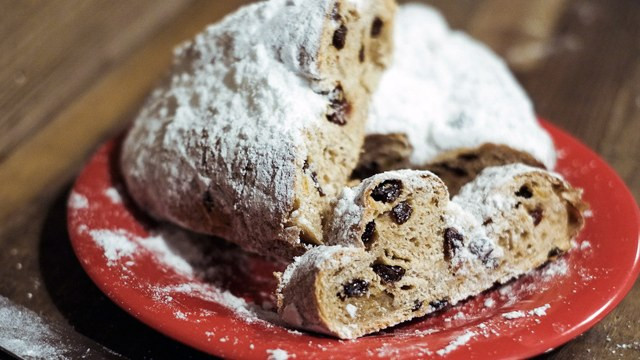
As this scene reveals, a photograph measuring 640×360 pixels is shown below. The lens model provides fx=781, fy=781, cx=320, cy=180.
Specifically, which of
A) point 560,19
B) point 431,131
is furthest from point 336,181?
point 560,19

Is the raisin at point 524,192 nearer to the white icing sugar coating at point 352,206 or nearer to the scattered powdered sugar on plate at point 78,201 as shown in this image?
the white icing sugar coating at point 352,206

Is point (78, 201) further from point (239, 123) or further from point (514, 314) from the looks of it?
point (514, 314)

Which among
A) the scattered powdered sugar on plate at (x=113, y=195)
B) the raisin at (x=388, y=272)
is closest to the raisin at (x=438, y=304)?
the raisin at (x=388, y=272)

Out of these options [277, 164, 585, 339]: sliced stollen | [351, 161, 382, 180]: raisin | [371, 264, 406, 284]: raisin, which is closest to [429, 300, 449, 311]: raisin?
[277, 164, 585, 339]: sliced stollen

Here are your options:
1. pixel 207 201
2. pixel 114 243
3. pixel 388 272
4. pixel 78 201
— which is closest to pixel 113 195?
pixel 78 201

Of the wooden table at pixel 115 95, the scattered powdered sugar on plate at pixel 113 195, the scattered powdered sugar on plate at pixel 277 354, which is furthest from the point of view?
the scattered powdered sugar on plate at pixel 113 195

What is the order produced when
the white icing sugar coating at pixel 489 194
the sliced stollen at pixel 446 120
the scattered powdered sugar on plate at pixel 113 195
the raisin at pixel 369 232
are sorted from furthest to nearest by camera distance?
the scattered powdered sugar on plate at pixel 113 195 < the sliced stollen at pixel 446 120 < the white icing sugar coating at pixel 489 194 < the raisin at pixel 369 232

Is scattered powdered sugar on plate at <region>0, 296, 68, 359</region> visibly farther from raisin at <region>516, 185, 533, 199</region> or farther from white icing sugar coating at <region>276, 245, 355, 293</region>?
raisin at <region>516, 185, 533, 199</region>

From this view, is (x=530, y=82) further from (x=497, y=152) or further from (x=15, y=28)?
(x=15, y=28)
